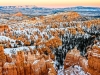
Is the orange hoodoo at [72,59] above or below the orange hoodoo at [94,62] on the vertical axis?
below

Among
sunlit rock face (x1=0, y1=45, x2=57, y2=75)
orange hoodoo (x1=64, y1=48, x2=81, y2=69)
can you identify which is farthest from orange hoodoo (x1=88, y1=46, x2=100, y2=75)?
orange hoodoo (x1=64, y1=48, x2=81, y2=69)

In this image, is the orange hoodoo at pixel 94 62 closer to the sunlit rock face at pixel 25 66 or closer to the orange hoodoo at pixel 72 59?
the sunlit rock face at pixel 25 66

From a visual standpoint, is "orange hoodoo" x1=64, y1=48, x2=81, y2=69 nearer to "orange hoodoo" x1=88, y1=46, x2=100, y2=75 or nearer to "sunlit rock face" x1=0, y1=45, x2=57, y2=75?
"sunlit rock face" x1=0, y1=45, x2=57, y2=75

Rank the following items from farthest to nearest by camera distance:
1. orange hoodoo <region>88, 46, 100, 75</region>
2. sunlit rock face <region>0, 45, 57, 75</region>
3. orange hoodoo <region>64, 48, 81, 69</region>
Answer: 1. orange hoodoo <region>64, 48, 81, 69</region>
2. sunlit rock face <region>0, 45, 57, 75</region>
3. orange hoodoo <region>88, 46, 100, 75</region>

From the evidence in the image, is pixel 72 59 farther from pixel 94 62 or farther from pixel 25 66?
pixel 25 66

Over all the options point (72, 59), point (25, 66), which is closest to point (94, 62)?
point (72, 59)

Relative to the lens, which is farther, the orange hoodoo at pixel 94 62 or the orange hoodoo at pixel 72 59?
the orange hoodoo at pixel 72 59

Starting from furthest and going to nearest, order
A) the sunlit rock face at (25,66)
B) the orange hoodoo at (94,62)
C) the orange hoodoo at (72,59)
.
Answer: the orange hoodoo at (72,59), the sunlit rock face at (25,66), the orange hoodoo at (94,62)

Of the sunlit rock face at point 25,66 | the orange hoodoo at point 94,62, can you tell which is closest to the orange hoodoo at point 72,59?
the sunlit rock face at point 25,66

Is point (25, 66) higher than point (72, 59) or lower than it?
higher

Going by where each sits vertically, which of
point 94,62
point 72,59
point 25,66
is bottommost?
point 72,59

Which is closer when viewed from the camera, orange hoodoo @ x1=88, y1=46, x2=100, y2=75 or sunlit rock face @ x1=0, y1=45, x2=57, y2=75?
orange hoodoo @ x1=88, y1=46, x2=100, y2=75

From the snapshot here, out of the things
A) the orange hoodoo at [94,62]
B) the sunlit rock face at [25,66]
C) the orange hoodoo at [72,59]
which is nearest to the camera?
the orange hoodoo at [94,62]
